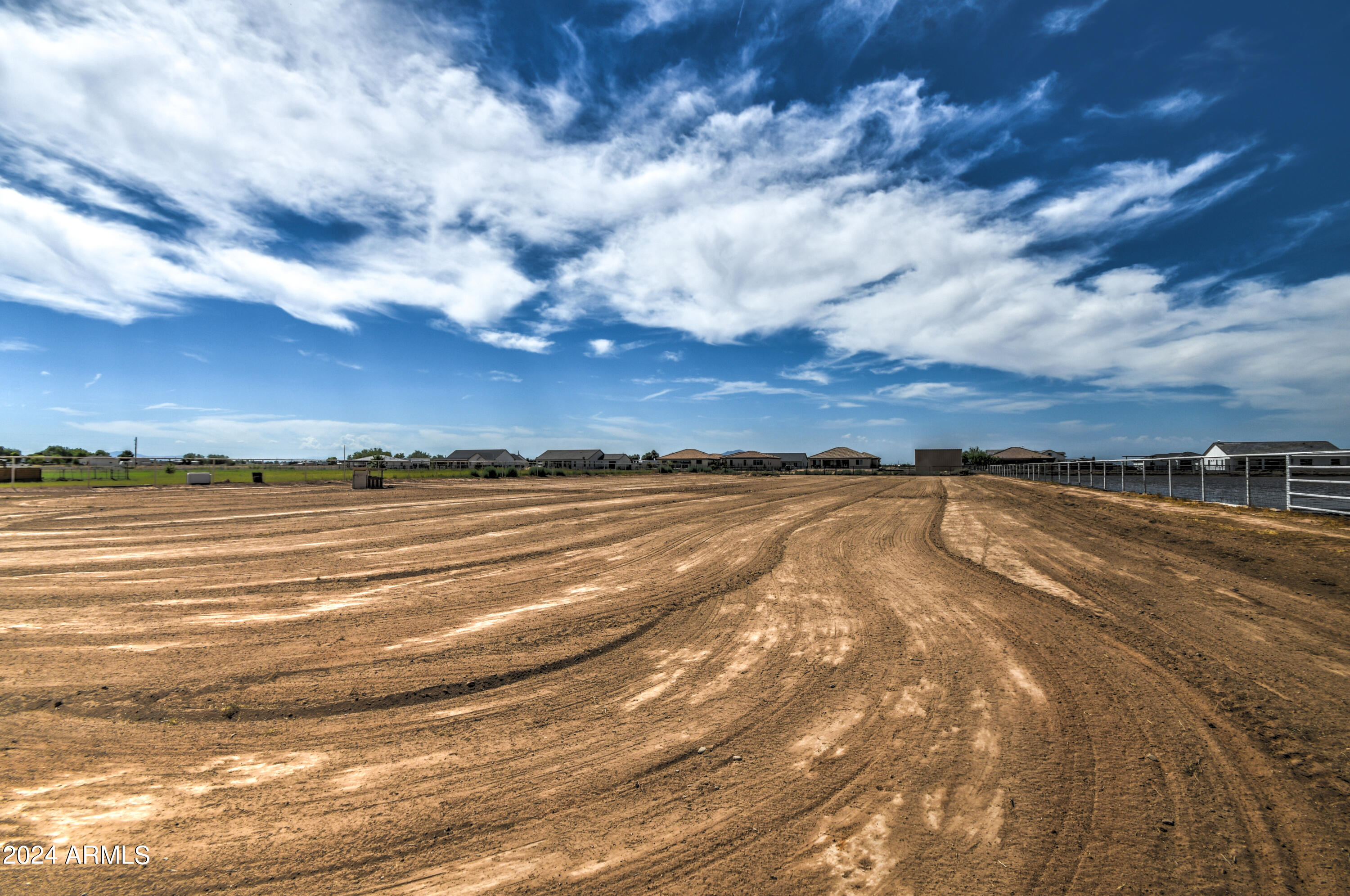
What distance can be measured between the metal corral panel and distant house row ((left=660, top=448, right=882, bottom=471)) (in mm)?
22587

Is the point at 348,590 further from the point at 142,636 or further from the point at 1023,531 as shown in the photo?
the point at 1023,531

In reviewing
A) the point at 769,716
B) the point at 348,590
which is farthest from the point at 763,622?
the point at 348,590

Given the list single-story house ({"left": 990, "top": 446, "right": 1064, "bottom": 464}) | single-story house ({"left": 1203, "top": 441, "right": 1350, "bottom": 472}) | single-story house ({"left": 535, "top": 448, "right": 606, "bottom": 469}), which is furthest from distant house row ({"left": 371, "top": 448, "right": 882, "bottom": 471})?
single-story house ({"left": 1203, "top": 441, "right": 1350, "bottom": 472})

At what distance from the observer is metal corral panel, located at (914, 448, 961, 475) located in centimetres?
8606

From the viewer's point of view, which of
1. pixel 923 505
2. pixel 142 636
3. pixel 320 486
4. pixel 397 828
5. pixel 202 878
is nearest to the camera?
pixel 202 878

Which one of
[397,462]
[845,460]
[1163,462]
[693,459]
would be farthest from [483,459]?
[1163,462]

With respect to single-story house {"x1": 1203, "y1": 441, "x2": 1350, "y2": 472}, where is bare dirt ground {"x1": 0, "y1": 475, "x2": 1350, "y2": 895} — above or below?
below

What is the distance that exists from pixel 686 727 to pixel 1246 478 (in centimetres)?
2001

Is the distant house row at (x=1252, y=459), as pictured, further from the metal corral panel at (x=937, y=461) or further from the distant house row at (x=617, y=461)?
the distant house row at (x=617, y=461)

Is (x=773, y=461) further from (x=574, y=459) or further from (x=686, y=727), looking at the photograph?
(x=686, y=727)

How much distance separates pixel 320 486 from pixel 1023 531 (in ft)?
138

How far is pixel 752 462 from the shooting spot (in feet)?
387

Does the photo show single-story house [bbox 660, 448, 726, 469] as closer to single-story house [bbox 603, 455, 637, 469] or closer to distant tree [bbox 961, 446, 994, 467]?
single-story house [bbox 603, 455, 637, 469]

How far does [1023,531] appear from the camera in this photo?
13.4 m
